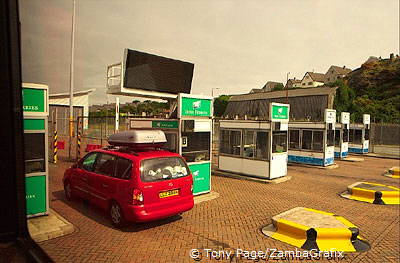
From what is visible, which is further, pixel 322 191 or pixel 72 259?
pixel 322 191

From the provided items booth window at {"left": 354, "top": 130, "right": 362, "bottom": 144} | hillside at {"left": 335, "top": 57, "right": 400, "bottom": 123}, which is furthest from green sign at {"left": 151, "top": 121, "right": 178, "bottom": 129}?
hillside at {"left": 335, "top": 57, "right": 400, "bottom": 123}

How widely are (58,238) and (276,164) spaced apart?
11.2m

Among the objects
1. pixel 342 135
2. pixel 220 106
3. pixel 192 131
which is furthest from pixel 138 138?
pixel 220 106

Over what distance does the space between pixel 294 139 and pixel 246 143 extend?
662 centimetres

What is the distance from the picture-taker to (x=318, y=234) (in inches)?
216

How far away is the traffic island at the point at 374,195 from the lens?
29.6 feet

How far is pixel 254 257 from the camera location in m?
4.90

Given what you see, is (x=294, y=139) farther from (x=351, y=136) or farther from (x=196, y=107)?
(x=196, y=107)

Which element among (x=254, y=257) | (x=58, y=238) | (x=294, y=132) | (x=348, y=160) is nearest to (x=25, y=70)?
(x=58, y=238)

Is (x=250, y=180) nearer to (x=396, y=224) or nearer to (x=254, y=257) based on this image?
(x=396, y=224)

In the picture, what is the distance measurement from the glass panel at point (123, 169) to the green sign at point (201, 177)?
3.05 meters

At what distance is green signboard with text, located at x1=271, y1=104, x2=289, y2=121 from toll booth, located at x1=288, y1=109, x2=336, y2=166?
17.0ft

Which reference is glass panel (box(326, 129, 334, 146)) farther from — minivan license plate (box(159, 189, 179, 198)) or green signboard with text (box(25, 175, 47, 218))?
green signboard with text (box(25, 175, 47, 218))

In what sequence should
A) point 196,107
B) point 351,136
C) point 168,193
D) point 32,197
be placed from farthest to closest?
point 351,136, point 196,107, point 168,193, point 32,197
